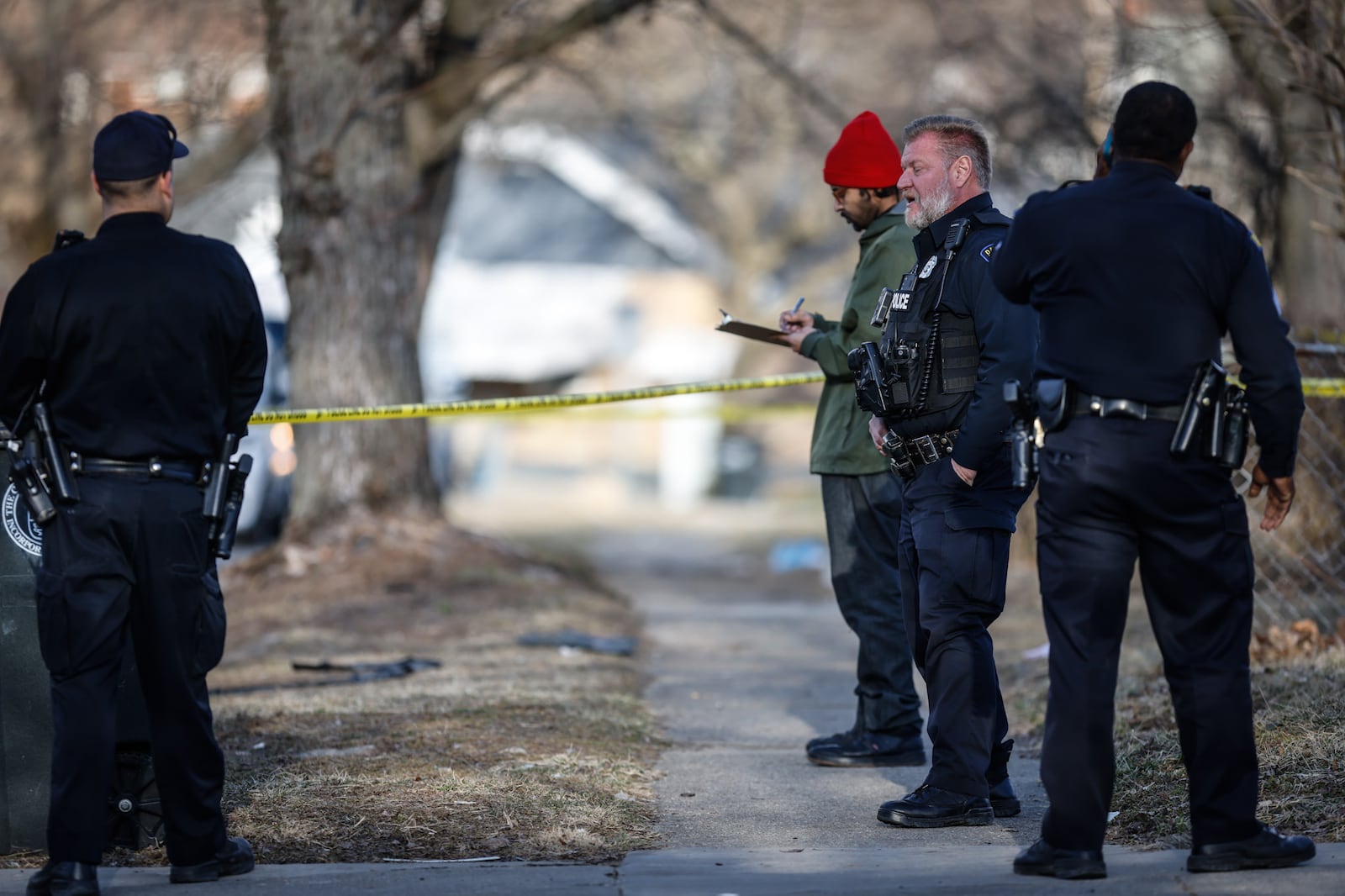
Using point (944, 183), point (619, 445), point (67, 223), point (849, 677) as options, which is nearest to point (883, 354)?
point (944, 183)

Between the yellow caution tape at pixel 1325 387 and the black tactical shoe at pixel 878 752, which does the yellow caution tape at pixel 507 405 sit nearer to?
the black tactical shoe at pixel 878 752

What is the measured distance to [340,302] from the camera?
11.4 meters

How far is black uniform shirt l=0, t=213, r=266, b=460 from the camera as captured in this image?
4086mm

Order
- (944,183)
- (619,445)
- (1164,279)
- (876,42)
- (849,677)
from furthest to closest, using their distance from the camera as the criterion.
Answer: (619,445) < (876,42) < (849,677) < (944,183) < (1164,279)

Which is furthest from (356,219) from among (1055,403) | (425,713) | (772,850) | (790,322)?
(1055,403)

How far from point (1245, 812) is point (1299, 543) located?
489cm

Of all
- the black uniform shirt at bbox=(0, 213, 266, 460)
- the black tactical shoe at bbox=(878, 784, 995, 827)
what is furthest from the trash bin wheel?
the black tactical shoe at bbox=(878, 784, 995, 827)

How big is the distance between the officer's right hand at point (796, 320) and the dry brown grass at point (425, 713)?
1.75 metres

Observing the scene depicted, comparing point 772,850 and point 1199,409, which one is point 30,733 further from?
point 1199,409

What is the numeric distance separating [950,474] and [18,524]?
2.77 meters

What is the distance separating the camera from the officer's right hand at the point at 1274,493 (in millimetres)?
4078

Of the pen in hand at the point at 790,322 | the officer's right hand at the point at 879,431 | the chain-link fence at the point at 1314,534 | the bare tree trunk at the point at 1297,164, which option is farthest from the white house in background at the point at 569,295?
the officer's right hand at the point at 879,431

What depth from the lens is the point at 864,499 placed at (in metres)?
5.93

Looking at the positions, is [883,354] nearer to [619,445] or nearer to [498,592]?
[498,592]
